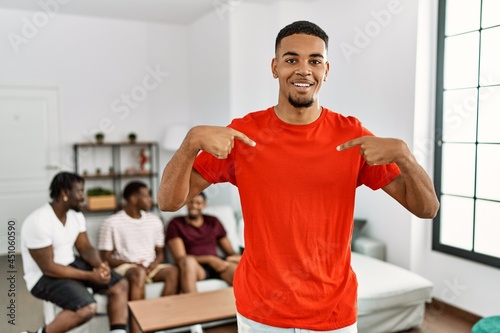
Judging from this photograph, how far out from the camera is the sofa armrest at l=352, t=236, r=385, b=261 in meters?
3.74

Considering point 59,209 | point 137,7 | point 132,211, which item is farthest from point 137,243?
point 137,7

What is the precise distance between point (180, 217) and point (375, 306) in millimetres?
1565

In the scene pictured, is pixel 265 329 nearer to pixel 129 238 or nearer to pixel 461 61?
pixel 129 238

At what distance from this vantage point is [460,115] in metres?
3.40

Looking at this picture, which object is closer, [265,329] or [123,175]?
[265,329]

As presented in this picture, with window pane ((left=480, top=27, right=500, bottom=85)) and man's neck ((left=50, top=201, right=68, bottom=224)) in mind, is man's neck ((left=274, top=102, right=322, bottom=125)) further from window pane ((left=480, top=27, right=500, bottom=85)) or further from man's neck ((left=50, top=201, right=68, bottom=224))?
window pane ((left=480, top=27, right=500, bottom=85))

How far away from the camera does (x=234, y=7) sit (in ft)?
15.7

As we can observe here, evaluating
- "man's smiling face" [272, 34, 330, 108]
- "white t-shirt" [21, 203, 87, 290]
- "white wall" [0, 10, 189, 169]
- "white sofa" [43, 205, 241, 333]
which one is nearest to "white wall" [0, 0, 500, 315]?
"white wall" [0, 10, 189, 169]

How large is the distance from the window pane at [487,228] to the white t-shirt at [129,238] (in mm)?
2315

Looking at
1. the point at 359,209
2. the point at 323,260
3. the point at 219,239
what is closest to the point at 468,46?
the point at 359,209

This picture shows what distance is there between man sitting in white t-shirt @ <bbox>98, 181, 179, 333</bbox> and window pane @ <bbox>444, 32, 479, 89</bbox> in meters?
2.40

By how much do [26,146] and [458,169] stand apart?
440 centimetres

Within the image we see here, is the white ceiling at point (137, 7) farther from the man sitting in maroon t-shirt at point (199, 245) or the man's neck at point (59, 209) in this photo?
the man's neck at point (59, 209)

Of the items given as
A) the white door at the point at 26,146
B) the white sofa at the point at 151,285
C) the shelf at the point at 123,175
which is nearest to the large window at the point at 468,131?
the white sofa at the point at 151,285
